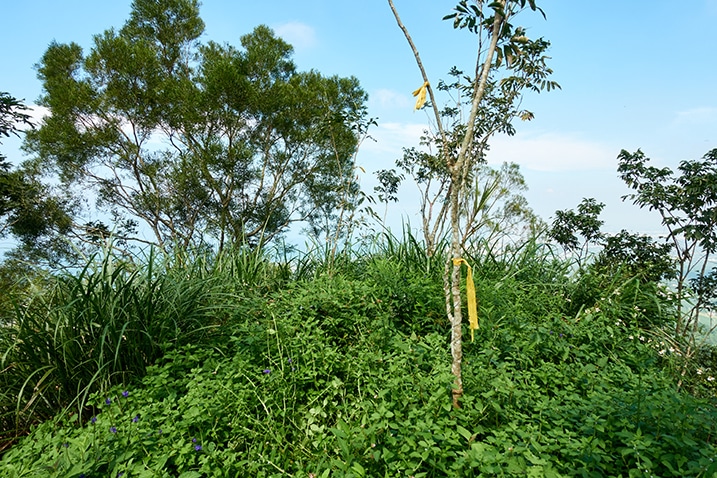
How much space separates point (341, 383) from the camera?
1987 millimetres

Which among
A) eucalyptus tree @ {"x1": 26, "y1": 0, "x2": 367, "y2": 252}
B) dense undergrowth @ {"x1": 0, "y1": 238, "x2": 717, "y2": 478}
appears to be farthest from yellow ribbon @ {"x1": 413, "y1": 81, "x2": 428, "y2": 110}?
eucalyptus tree @ {"x1": 26, "y1": 0, "x2": 367, "y2": 252}

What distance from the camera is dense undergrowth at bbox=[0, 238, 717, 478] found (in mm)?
1506

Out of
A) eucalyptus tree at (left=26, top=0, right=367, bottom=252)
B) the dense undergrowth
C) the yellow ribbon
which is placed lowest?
the dense undergrowth

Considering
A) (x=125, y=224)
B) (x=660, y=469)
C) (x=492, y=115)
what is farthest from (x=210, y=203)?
(x=660, y=469)

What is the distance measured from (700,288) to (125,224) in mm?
12127

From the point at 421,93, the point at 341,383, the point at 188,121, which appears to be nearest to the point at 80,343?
the point at 341,383

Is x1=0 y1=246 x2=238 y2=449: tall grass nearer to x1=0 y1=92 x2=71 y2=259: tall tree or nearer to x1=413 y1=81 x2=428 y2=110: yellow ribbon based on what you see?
x1=413 y1=81 x2=428 y2=110: yellow ribbon

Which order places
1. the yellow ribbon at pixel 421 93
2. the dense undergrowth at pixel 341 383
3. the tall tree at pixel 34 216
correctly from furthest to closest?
the tall tree at pixel 34 216 < the yellow ribbon at pixel 421 93 < the dense undergrowth at pixel 341 383

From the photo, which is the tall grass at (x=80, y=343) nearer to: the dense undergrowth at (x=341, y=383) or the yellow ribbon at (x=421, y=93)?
the dense undergrowth at (x=341, y=383)

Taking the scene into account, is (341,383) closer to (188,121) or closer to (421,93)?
(421,93)

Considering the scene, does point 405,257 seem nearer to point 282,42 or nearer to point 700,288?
point 700,288

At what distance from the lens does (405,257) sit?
12.2 ft

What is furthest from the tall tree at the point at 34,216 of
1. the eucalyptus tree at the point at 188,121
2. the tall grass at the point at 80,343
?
the tall grass at the point at 80,343

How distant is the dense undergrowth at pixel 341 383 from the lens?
1.51 m
